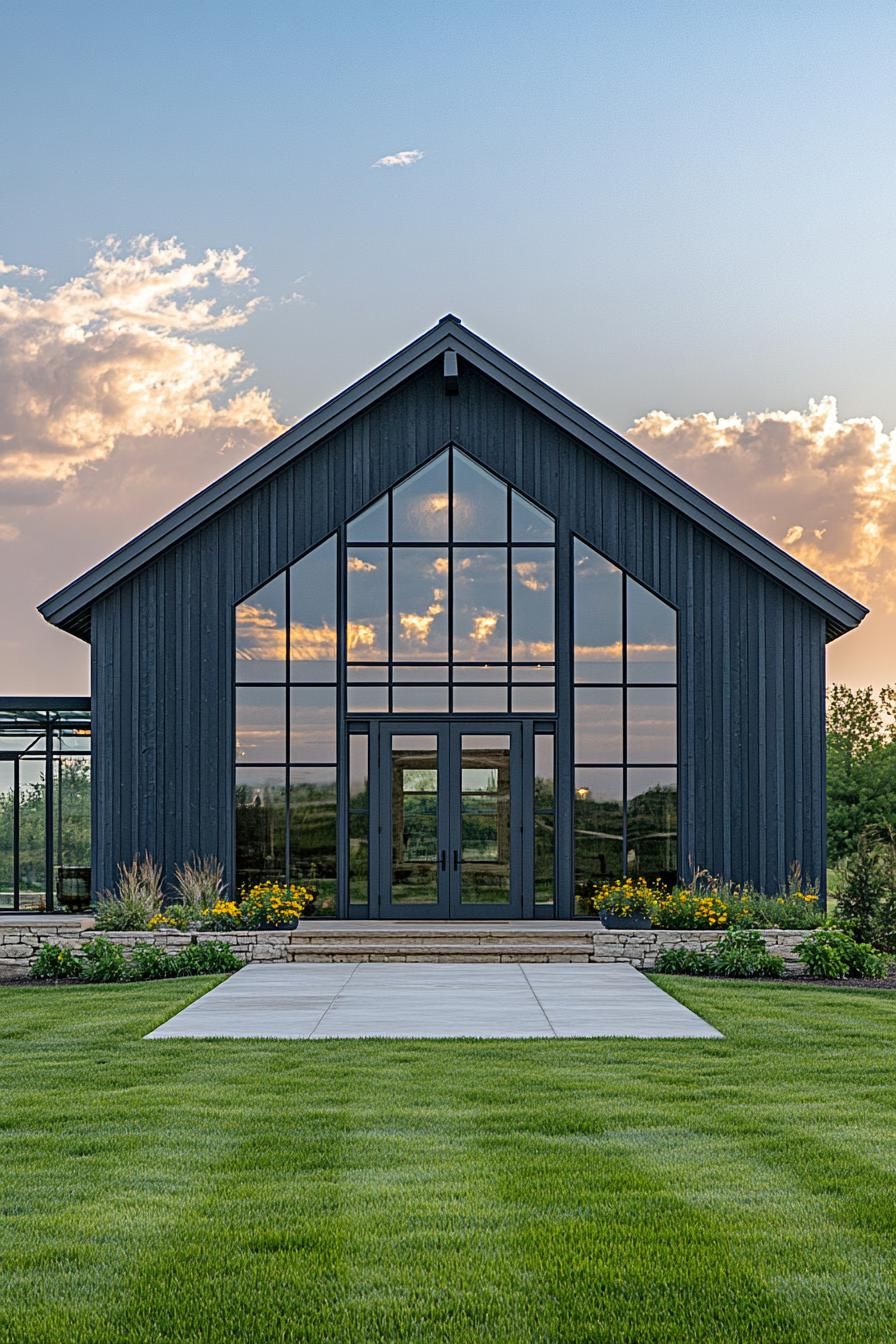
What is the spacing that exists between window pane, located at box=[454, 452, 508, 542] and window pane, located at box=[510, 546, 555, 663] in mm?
489

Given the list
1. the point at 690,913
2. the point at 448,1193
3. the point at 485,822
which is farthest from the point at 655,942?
the point at 448,1193

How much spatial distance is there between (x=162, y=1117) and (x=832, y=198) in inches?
787

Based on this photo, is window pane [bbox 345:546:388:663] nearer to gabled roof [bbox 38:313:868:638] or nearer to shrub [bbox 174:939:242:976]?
gabled roof [bbox 38:313:868:638]

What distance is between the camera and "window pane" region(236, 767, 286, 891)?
776 inches

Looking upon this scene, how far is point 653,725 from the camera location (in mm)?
20000

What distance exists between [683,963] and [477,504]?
23.9 ft

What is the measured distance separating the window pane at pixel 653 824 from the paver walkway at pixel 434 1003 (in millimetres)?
2581

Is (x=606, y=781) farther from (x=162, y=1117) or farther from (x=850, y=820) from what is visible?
(x=850, y=820)

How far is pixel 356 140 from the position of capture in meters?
23.0

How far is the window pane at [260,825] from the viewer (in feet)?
64.7

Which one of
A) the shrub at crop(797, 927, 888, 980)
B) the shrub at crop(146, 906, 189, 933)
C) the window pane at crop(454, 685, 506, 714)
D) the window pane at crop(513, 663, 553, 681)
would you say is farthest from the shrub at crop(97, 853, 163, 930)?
the shrub at crop(797, 927, 888, 980)

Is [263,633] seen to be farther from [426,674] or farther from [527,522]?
[527,522]

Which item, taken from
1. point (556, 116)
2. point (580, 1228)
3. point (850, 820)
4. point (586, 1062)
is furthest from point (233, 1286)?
point (850, 820)

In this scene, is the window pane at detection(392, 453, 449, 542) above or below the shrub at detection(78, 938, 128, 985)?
above
